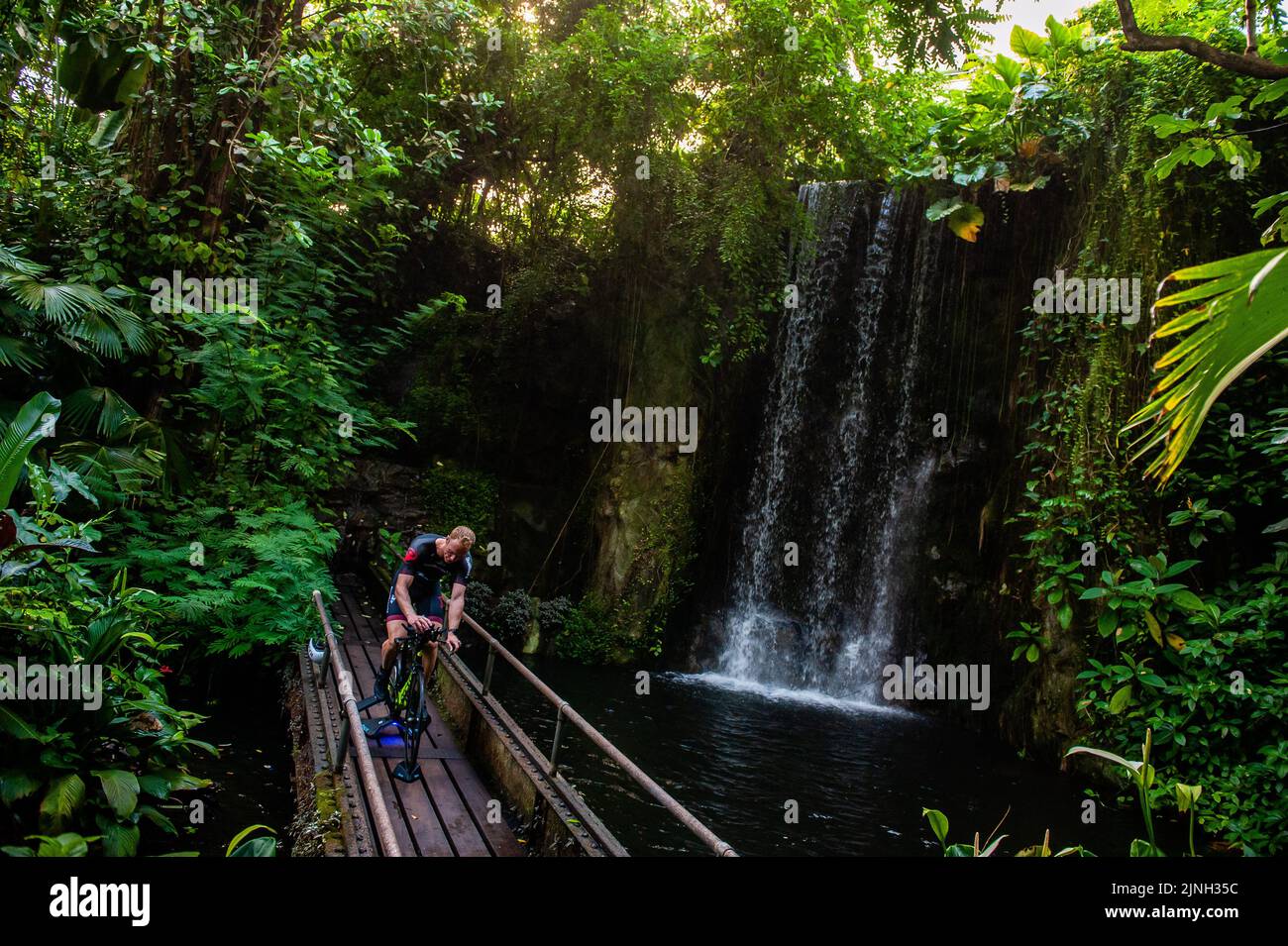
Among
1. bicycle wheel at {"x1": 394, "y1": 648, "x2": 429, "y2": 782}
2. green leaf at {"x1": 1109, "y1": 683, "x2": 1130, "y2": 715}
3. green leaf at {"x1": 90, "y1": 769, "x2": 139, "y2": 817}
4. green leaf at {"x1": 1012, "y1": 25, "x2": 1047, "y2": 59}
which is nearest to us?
green leaf at {"x1": 90, "y1": 769, "x2": 139, "y2": 817}

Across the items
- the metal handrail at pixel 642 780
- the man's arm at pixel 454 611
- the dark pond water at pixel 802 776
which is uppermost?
the man's arm at pixel 454 611

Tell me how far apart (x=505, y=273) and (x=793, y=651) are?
31.4 ft

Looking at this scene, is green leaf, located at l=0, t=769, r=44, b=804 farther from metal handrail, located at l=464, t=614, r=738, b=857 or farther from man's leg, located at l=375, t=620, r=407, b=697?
metal handrail, located at l=464, t=614, r=738, b=857

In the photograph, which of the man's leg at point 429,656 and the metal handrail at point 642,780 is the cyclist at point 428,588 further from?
the metal handrail at point 642,780

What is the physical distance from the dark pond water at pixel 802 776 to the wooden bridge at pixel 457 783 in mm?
1108

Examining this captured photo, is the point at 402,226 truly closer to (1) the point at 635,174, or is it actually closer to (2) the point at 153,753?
(1) the point at 635,174

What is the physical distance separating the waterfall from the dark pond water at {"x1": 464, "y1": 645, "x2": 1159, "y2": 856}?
155 cm

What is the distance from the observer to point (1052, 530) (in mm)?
9250

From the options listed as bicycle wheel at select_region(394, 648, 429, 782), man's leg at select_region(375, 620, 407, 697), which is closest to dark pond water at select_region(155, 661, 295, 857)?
bicycle wheel at select_region(394, 648, 429, 782)

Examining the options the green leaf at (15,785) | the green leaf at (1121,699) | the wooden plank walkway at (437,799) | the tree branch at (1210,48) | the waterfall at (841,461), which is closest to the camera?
the tree branch at (1210,48)

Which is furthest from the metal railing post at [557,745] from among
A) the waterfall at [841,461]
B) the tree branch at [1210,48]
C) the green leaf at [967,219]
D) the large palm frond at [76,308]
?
the waterfall at [841,461]

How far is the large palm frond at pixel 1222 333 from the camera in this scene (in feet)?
4.18

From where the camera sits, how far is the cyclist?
5.73 m
